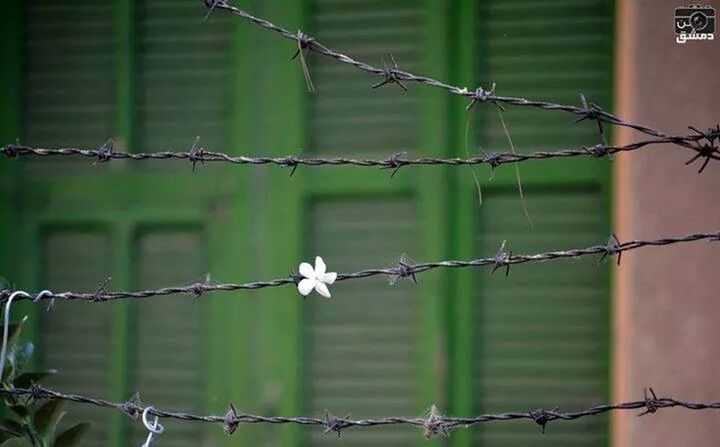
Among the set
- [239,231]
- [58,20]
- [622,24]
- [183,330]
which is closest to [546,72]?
[622,24]

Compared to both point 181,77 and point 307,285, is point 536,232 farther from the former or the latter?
point 181,77

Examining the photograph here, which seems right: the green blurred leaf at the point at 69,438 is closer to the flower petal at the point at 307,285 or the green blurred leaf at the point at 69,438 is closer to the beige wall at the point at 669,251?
the flower petal at the point at 307,285

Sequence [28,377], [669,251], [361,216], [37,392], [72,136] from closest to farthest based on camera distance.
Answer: [37,392]
[28,377]
[669,251]
[361,216]
[72,136]

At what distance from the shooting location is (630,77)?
2.20 metres

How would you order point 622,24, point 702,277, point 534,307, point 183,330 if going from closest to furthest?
1. point 702,277
2. point 622,24
3. point 534,307
4. point 183,330

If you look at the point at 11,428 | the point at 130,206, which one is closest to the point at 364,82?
the point at 130,206

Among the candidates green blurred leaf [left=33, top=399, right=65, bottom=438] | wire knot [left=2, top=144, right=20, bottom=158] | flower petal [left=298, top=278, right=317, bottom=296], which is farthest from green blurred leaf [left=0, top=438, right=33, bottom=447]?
flower petal [left=298, top=278, right=317, bottom=296]

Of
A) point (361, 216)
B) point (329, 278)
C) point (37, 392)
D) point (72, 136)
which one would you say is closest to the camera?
point (329, 278)

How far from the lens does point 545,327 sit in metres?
2.44

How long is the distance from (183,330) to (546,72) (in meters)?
1.18

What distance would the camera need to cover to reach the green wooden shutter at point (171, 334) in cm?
258

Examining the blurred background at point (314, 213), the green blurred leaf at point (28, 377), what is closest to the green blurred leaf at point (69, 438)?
the green blurred leaf at point (28, 377)

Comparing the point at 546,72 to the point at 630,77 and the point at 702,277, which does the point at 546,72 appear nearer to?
the point at 630,77

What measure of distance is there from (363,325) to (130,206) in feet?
2.35
